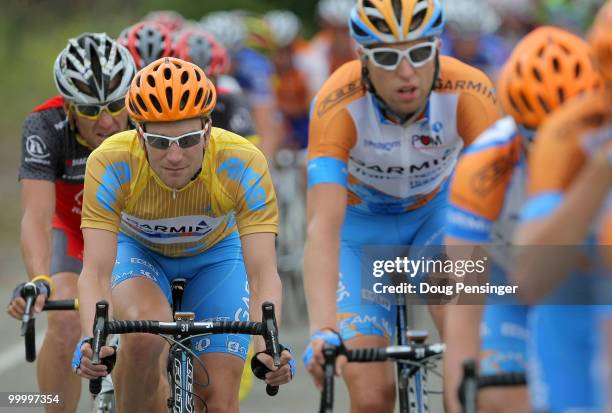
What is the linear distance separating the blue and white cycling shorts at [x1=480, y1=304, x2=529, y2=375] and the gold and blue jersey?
5.29 feet

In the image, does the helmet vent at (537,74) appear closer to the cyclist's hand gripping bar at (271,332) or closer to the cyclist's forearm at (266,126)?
the cyclist's hand gripping bar at (271,332)

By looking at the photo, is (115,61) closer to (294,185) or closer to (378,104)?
(378,104)

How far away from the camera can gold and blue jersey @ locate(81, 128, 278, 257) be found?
6699mm

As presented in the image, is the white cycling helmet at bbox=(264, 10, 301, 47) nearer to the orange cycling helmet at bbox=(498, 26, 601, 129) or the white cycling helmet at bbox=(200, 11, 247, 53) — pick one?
the white cycling helmet at bbox=(200, 11, 247, 53)

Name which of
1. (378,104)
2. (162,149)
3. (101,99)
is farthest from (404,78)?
(101,99)

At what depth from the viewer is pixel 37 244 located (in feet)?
25.5

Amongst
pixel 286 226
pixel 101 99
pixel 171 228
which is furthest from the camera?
pixel 286 226

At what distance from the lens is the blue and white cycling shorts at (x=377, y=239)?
6805 millimetres

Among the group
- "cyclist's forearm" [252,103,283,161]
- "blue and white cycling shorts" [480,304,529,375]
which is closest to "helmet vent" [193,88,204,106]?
"blue and white cycling shorts" [480,304,529,375]

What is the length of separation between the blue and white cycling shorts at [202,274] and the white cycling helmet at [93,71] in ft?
2.94

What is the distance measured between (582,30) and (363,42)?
936 centimetres

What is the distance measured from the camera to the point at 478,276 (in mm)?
5984

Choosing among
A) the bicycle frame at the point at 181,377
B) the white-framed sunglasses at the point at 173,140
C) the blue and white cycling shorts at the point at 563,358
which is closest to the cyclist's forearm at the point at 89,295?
the bicycle frame at the point at 181,377

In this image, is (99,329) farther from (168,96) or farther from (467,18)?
(467,18)
